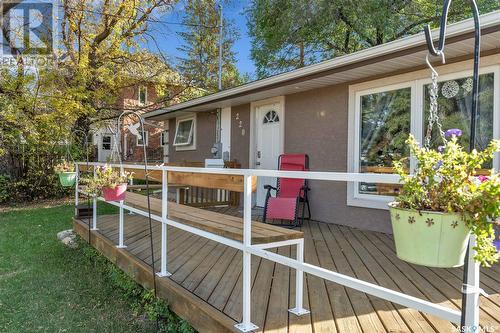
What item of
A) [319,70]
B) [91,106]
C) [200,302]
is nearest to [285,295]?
[200,302]

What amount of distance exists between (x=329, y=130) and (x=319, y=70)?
1051 millimetres

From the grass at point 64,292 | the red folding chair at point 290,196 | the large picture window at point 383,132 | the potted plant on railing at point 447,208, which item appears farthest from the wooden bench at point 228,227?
the large picture window at point 383,132

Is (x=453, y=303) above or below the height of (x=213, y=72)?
below

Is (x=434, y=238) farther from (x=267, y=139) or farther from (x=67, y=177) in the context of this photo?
(x=267, y=139)

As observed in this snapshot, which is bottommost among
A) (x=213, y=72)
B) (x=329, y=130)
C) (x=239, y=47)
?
(x=329, y=130)

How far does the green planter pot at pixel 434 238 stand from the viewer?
3.76 ft

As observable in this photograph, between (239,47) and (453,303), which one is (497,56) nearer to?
(453,303)

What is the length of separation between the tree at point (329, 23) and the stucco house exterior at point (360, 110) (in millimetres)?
5125

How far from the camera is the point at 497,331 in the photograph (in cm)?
194

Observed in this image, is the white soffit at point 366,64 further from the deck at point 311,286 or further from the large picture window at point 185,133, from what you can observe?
the large picture window at point 185,133

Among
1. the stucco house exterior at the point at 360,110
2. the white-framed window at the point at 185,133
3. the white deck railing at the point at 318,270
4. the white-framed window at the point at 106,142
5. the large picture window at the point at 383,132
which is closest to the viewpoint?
the white deck railing at the point at 318,270

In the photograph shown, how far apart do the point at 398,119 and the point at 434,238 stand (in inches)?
150

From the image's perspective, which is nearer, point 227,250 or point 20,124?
point 227,250

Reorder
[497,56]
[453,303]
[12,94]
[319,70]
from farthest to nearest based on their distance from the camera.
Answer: [12,94] → [319,70] → [497,56] → [453,303]
